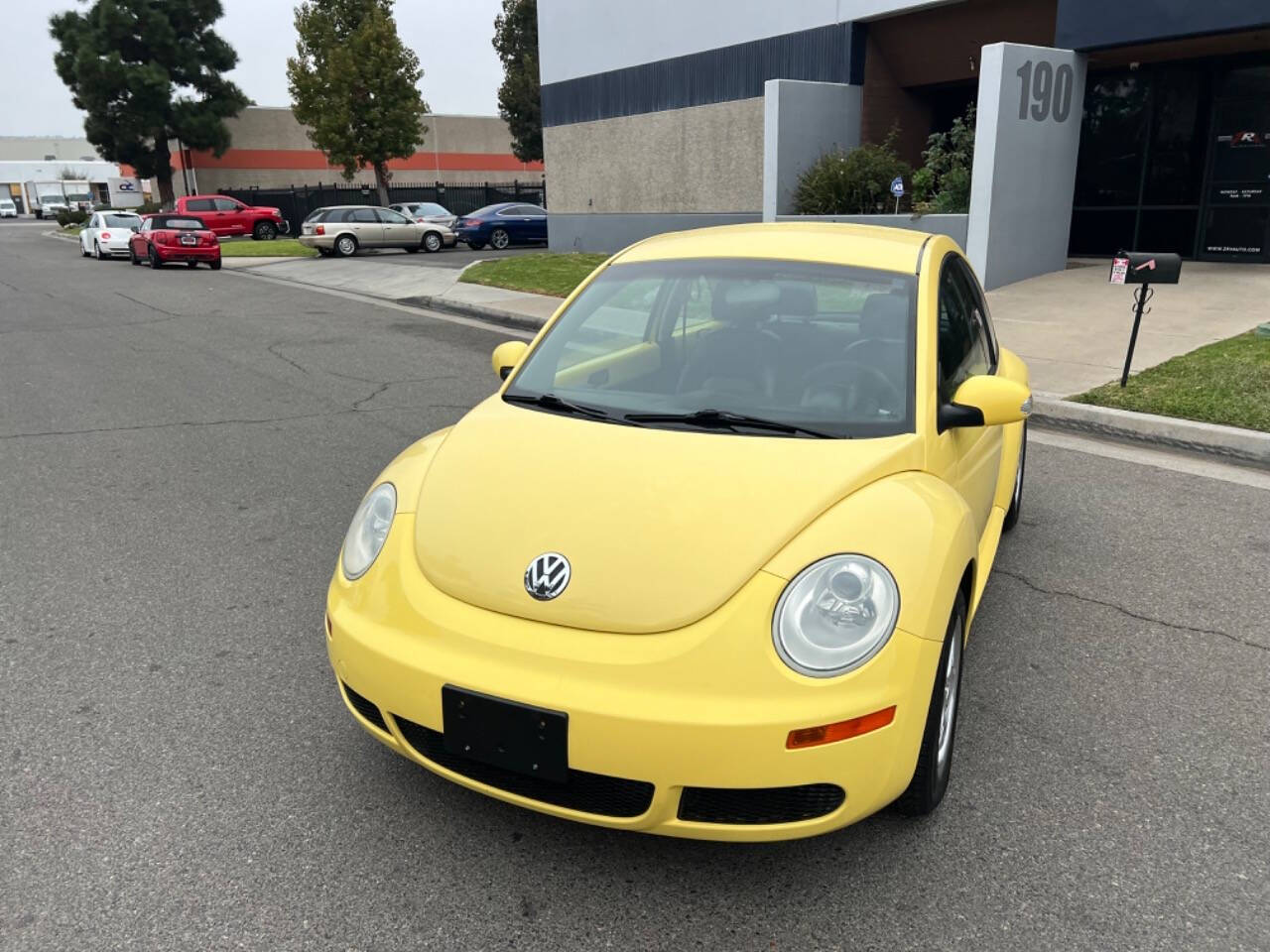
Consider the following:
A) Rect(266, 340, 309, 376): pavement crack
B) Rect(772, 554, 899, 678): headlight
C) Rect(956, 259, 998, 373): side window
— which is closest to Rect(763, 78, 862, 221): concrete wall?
Rect(266, 340, 309, 376): pavement crack

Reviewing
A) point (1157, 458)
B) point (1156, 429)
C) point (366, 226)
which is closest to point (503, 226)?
point (366, 226)

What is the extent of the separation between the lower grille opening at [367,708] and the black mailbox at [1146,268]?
6.71 metres

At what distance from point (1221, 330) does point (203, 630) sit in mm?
10442

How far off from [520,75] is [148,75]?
1768 cm

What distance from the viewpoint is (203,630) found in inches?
157

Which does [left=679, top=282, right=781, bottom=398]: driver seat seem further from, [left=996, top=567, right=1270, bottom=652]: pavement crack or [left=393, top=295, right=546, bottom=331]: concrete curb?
[left=393, top=295, right=546, bottom=331]: concrete curb

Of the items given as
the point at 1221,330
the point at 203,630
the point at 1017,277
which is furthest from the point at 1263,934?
the point at 1017,277

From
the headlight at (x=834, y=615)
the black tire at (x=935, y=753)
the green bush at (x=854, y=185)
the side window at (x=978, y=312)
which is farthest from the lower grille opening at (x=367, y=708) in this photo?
the green bush at (x=854, y=185)

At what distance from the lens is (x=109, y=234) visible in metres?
28.9

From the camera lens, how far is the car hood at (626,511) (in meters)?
2.44

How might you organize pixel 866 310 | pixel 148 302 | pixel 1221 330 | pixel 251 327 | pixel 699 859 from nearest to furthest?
pixel 699 859 < pixel 866 310 < pixel 1221 330 < pixel 251 327 < pixel 148 302

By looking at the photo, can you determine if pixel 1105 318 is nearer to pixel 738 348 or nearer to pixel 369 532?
pixel 738 348

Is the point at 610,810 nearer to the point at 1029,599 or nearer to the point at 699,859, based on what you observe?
the point at 699,859

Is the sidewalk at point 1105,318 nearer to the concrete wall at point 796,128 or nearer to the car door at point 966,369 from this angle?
the car door at point 966,369
